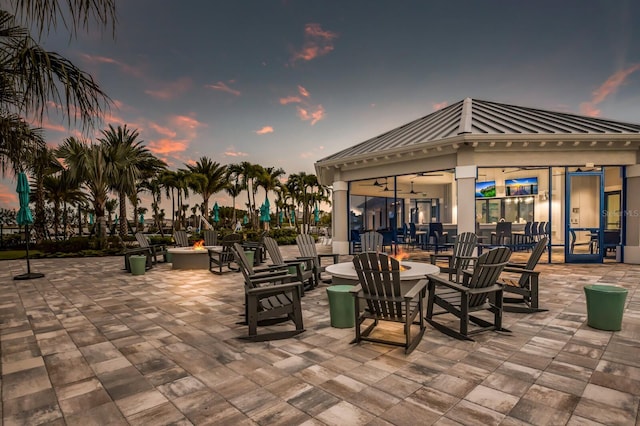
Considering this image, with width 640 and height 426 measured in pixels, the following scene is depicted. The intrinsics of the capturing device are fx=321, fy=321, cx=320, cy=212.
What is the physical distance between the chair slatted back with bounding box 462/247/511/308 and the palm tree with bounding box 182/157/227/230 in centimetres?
2615

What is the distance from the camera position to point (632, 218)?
9.27 meters

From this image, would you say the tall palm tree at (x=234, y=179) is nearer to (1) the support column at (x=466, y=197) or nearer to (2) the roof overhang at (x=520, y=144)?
(2) the roof overhang at (x=520, y=144)

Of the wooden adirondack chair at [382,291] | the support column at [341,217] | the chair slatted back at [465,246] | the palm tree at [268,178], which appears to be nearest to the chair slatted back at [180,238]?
the support column at [341,217]

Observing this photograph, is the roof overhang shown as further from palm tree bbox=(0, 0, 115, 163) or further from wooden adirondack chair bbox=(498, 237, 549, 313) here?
palm tree bbox=(0, 0, 115, 163)

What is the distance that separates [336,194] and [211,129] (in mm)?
9669

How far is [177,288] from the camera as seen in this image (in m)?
6.83

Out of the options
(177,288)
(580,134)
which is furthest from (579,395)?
(580,134)

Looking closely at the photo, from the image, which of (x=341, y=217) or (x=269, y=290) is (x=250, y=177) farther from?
(x=269, y=290)

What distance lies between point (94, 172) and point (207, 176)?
13.6 metres

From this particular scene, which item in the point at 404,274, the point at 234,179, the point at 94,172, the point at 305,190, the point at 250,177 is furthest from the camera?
the point at 305,190

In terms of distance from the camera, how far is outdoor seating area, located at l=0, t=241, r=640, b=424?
90.1 inches

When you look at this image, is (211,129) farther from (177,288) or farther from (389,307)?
(389,307)

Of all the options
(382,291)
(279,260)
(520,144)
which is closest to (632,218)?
(520,144)

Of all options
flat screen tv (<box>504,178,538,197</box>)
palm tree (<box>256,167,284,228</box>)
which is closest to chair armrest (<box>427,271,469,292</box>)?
flat screen tv (<box>504,178,538,197</box>)
